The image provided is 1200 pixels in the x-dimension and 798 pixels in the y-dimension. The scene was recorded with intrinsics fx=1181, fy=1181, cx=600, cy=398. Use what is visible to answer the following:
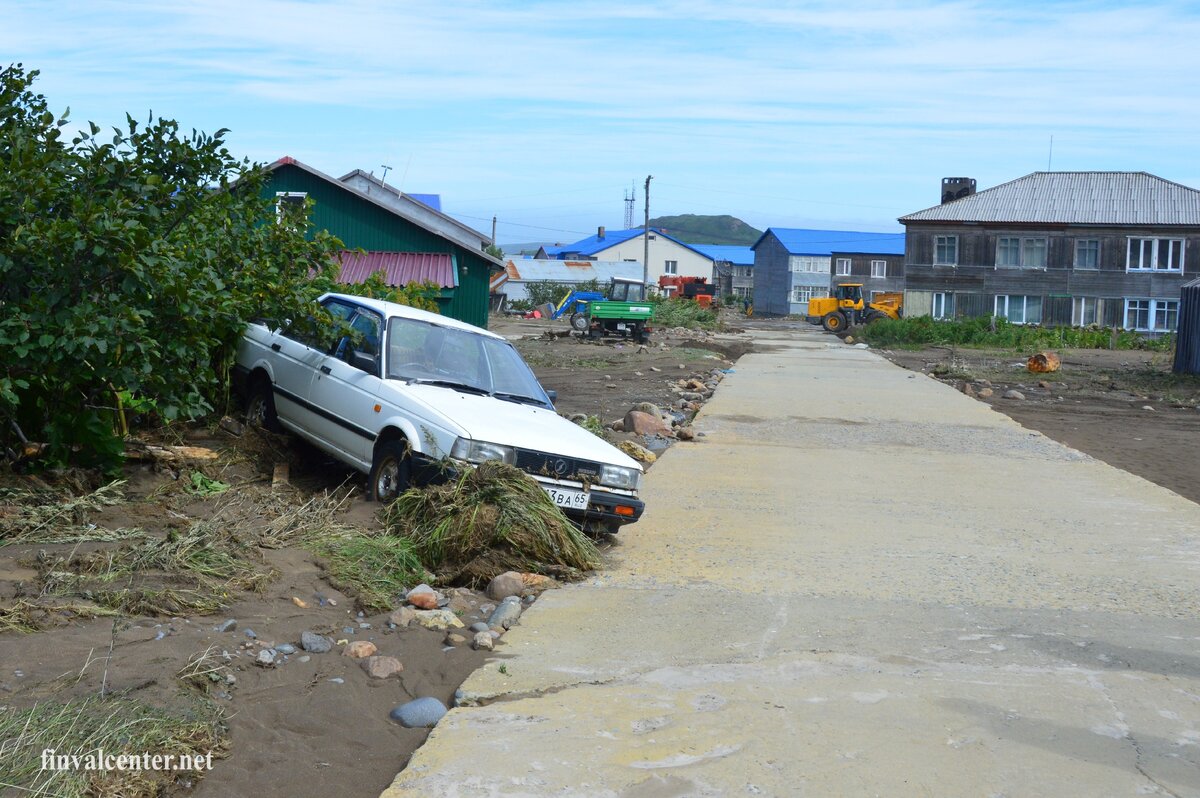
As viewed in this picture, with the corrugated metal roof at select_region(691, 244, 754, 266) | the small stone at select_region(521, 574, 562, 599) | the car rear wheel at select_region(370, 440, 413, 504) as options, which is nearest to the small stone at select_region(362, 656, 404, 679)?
the small stone at select_region(521, 574, 562, 599)

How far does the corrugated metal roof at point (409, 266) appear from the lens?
94.1ft

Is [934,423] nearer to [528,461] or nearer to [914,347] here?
[528,461]

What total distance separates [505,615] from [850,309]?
57.0 m

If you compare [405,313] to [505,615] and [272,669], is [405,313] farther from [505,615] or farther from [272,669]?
[272,669]

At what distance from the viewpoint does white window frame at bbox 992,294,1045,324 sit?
57.1 metres

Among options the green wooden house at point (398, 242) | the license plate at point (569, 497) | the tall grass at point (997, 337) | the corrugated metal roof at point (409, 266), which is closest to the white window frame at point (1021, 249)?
the tall grass at point (997, 337)

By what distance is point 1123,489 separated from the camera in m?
11.7

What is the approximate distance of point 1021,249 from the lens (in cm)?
5700

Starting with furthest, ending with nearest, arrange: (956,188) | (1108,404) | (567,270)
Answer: (567,270) < (956,188) < (1108,404)

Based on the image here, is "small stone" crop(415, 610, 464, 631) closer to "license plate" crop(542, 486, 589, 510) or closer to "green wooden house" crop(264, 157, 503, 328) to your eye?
"license plate" crop(542, 486, 589, 510)

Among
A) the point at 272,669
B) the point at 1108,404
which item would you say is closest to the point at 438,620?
the point at 272,669

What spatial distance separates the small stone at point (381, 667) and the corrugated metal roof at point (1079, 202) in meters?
55.5

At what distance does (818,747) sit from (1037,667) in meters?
1.72

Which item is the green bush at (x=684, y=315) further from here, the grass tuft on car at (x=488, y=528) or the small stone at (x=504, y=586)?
the small stone at (x=504, y=586)
